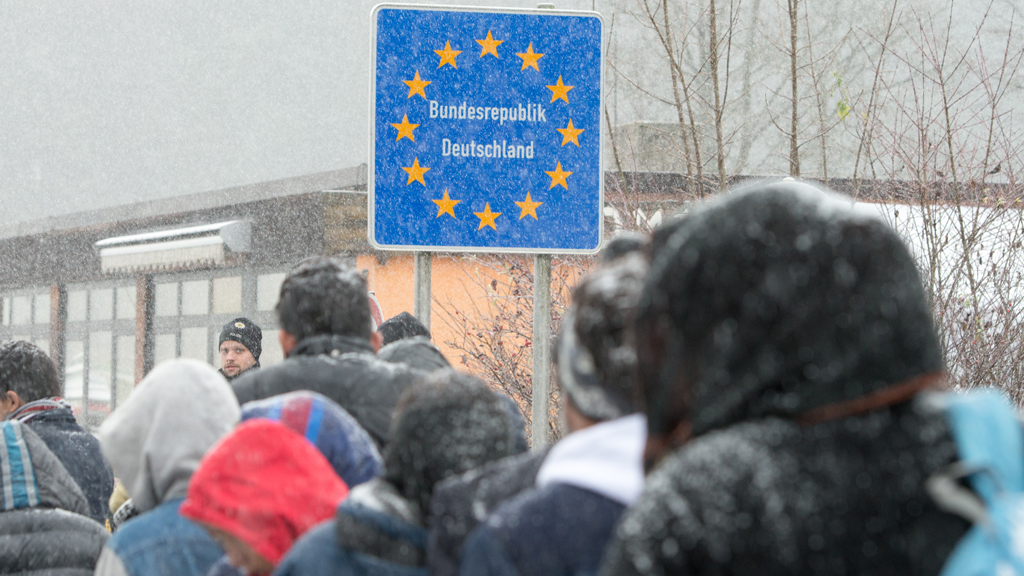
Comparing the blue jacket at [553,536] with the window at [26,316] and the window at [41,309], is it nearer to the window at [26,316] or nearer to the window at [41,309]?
the window at [26,316]

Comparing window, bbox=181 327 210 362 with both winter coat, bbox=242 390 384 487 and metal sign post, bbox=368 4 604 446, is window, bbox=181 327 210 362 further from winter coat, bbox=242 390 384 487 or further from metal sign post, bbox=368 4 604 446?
winter coat, bbox=242 390 384 487

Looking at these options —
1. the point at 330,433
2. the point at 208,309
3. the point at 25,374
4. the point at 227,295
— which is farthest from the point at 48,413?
the point at 208,309

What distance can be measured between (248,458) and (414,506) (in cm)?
40

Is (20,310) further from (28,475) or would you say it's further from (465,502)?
(465,502)

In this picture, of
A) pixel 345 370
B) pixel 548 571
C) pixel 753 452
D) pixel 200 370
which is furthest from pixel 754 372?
pixel 345 370

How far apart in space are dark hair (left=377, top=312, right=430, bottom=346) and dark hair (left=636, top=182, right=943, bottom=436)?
2906 mm

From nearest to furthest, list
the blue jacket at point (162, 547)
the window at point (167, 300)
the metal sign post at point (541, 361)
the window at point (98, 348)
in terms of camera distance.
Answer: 1. the blue jacket at point (162, 547)
2. the metal sign post at point (541, 361)
3. the window at point (167, 300)
4. the window at point (98, 348)

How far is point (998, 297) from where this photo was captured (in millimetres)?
5805

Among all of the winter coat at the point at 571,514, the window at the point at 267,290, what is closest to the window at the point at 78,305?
the window at the point at 267,290

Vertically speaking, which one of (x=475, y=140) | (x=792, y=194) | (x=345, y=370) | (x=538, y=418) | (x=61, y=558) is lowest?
(x=61, y=558)

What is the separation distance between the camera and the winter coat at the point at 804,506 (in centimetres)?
101

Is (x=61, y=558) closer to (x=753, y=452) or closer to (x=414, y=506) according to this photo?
(x=414, y=506)

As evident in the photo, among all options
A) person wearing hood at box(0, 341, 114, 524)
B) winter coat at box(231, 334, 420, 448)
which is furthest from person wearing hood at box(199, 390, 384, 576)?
person wearing hood at box(0, 341, 114, 524)

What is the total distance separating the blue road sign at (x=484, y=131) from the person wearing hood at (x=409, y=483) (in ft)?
6.87
